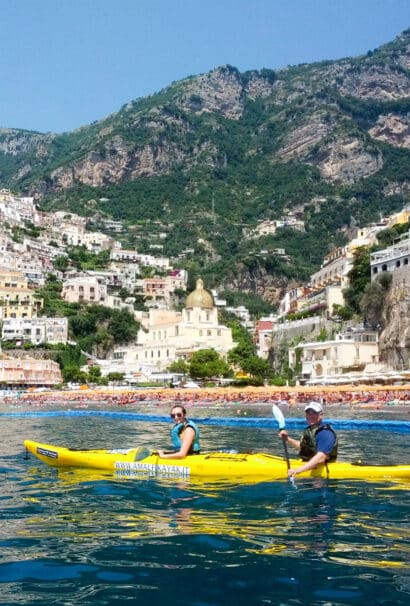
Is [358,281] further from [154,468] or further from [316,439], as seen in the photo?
[316,439]

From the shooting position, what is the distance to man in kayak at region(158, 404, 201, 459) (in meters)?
11.8

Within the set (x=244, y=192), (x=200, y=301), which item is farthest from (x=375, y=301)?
(x=244, y=192)

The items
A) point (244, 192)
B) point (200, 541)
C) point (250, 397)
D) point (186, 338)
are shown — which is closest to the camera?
point (200, 541)

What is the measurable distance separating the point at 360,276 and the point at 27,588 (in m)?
64.7

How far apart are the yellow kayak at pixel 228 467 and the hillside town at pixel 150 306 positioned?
1496 inches

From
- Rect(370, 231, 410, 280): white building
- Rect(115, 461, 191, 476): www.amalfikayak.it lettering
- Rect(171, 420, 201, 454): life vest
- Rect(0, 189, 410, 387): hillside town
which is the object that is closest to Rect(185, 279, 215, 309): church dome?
Rect(0, 189, 410, 387): hillside town

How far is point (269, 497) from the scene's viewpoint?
10484 mm

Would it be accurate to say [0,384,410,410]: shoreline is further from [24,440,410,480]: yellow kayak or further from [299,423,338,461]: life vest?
[299,423,338,461]: life vest

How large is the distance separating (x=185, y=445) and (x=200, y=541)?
4.38 meters

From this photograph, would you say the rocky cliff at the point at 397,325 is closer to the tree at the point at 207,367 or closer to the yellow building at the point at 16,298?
the tree at the point at 207,367

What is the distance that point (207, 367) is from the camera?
2758 inches

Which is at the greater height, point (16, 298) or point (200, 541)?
point (16, 298)

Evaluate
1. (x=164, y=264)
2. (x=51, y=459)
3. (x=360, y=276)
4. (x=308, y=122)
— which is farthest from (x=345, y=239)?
(x=51, y=459)

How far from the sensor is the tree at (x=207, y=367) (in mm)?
70000
